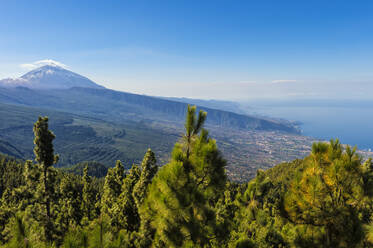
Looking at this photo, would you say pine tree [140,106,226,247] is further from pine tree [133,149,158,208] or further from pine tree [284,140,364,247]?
pine tree [133,149,158,208]

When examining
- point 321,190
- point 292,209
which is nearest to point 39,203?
point 292,209

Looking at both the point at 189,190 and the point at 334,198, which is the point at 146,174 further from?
the point at 334,198

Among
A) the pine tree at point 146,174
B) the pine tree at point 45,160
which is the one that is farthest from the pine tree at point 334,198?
the pine tree at point 45,160

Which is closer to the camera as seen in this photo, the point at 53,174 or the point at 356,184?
the point at 356,184

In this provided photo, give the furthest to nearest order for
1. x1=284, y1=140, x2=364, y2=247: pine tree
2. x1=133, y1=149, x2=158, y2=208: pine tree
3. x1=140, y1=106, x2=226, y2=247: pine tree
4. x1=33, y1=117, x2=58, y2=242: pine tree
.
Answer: x1=133, y1=149, x2=158, y2=208: pine tree < x1=33, y1=117, x2=58, y2=242: pine tree < x1=284, y1=140, x2=364, y2=247: pine tree < x1=140, y1=106, x2=226, y2=247: pine tree

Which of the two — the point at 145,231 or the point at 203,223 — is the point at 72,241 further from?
the point at 145,231

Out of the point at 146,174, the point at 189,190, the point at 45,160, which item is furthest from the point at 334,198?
the point at 45,160

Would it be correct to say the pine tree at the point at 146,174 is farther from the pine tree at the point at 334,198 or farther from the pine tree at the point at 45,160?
the pine tree at the point at 334,198

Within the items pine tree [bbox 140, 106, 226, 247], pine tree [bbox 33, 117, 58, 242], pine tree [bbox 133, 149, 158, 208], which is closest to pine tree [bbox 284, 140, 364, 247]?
pine tree [bbox 140, 106, 226, 247]
